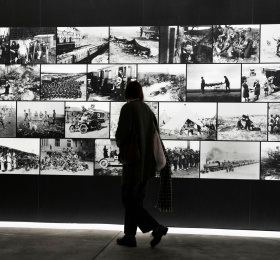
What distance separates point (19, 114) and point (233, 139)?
3056mm

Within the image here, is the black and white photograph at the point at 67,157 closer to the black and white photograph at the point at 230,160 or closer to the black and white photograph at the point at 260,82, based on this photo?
the black and white photograph at the point at 230,160

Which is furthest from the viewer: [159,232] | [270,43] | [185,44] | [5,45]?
[5,45]

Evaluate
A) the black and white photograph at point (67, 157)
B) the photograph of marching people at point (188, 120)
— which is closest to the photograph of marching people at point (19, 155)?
the black and white photograph at point (67, 157)

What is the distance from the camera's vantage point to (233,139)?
7.00m

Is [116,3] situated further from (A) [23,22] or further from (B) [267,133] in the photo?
(B) [267,133]

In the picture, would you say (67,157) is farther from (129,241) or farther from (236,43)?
(236,43)

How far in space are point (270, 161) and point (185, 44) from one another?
1973 mm

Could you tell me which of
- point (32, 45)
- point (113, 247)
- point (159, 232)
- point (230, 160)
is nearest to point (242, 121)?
point (230, 160)

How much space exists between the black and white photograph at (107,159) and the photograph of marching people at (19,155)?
0.91 meters

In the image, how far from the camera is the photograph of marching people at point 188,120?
7027 mm

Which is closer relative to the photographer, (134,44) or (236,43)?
(236,43)

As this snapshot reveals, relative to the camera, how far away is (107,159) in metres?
7.23

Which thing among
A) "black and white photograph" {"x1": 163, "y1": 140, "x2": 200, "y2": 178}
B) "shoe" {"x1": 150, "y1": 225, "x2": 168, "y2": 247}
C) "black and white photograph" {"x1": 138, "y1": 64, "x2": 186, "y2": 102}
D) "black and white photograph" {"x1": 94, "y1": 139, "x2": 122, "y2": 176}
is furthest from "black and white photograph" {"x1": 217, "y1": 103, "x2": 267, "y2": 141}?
"shoe" {"x1": 150, "y1": 225, "x2": 168, "y2": 247}

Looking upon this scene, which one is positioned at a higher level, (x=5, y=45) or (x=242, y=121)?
(x=5, y=45)
